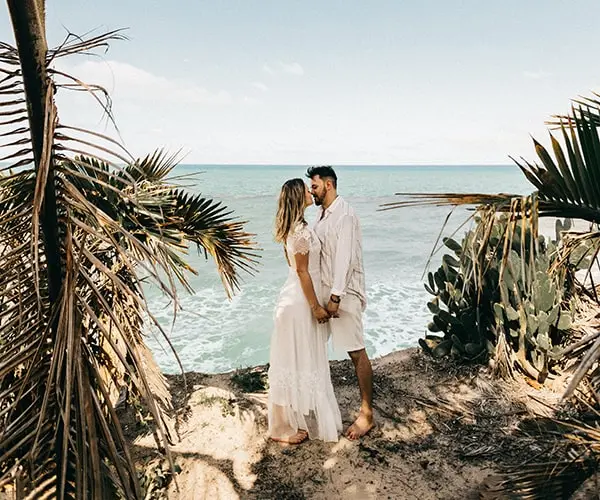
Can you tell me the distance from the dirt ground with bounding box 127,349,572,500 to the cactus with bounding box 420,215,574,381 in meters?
0.28

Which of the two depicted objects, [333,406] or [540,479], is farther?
[333,406]

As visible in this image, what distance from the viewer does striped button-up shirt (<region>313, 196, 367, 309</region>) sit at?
3.54 meters

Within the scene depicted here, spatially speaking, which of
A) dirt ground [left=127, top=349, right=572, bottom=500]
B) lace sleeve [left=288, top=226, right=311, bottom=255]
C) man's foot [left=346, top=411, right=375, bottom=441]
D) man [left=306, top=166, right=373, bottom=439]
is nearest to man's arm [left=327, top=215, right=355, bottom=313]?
man [left=306, top=166, right=373, bottom=439]

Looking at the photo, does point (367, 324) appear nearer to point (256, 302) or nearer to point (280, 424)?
point (256, 302)

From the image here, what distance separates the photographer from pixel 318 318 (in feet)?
11.8

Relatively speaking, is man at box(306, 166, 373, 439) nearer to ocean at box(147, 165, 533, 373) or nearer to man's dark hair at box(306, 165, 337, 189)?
man's dark hair at box(306, 165, 337, 189)

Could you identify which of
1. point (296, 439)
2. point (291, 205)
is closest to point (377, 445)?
point (296, 439)

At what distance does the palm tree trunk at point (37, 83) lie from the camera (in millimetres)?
1119

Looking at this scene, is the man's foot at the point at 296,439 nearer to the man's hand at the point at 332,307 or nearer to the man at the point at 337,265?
the man at the point at 337,265

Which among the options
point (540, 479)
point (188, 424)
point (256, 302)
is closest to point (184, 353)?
point (256, 302)

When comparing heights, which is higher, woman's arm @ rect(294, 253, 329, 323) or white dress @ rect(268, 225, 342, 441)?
woman's arm @ rect(294, 253, 329, 323)

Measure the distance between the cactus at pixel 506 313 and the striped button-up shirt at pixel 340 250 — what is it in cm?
107

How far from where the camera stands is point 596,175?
168cm

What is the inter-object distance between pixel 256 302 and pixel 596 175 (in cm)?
1034
